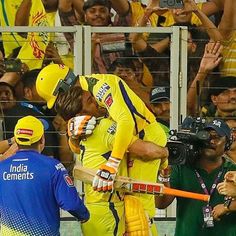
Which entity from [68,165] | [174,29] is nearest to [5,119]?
[68,165]

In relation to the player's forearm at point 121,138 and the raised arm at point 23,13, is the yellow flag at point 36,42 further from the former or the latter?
the player's forearm at point 121,138

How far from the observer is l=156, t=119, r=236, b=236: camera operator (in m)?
6.24

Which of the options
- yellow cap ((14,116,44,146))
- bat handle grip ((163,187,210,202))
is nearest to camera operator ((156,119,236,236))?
bat handle grip ((163,187,210,202))

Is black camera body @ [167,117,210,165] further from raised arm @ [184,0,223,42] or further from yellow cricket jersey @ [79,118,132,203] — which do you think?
raised arm @ [184,0,223,42]

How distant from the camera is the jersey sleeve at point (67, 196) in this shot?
6250 millimetres

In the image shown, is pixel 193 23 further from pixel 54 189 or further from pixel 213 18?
pixel 54 189

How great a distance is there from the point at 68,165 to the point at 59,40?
4.39 feet

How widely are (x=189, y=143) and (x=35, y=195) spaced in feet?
3.89

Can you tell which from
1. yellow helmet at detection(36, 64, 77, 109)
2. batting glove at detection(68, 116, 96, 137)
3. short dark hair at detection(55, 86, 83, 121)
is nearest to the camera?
batting glove at detection(68, 116, 96, 137)

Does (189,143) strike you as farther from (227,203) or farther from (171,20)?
(171,20)

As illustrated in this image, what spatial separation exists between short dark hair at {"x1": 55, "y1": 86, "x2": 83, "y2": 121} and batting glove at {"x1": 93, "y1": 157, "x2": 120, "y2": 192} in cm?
64

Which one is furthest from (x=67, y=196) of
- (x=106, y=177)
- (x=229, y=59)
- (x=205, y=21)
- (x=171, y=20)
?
(x=171, y=20)

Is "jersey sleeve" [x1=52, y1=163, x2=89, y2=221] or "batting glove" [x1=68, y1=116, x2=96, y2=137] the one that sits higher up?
"batting glove" [x1=68, y1=116, x2=96, y2=137]

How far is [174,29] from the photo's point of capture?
8359 millimetres
